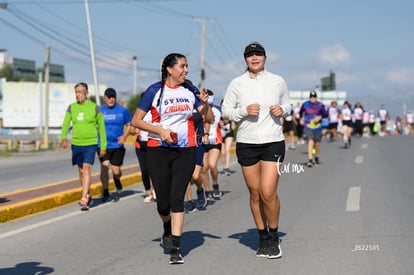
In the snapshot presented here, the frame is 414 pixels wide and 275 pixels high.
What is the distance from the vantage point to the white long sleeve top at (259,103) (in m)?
7.14

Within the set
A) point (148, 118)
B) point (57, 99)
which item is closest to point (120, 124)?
point (148, 118)

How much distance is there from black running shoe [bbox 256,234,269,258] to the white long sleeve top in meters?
0.95

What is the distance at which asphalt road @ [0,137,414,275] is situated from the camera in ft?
22.2

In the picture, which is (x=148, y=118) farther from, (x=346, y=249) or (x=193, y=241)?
(x=346, y=249)

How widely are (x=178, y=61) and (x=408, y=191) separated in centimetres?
688

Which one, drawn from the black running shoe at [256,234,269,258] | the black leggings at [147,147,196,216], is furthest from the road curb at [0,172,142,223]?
the black running shoe at [256,234,269,258]

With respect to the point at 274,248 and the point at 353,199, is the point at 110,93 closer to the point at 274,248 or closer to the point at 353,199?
the point at 353,199

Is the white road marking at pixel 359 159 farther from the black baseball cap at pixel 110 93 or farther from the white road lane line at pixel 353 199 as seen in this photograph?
the black baseball cap at pixel 110 93

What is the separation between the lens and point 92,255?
24.5 ft

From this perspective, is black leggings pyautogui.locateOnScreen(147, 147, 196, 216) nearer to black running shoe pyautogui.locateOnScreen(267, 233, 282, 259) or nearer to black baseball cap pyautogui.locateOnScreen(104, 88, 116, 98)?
black running shoe pyautogui.locateOnScreen(267, 233, 282, 259)

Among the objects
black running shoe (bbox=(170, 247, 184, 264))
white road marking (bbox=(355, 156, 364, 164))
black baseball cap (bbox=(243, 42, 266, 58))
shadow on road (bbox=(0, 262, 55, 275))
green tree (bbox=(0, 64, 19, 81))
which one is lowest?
shadow on road (bbox=(0, 262, 55, 275))

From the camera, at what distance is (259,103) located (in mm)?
7156

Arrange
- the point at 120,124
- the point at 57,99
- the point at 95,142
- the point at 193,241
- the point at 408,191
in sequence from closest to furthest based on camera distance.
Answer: the point at 193,241 < the point at 95,142 < the point at 120,124 < the point at 408,191 < the point at 57,99

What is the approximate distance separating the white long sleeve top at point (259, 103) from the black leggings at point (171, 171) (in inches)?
22.5
